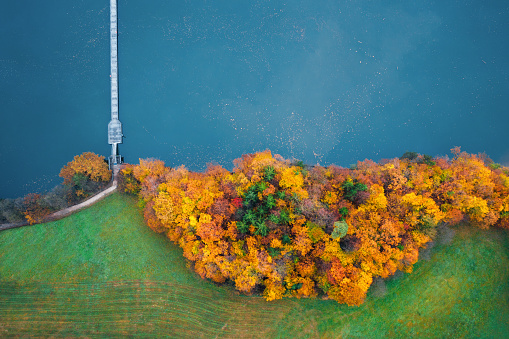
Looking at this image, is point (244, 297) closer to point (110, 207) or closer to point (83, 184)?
point (110, 207)

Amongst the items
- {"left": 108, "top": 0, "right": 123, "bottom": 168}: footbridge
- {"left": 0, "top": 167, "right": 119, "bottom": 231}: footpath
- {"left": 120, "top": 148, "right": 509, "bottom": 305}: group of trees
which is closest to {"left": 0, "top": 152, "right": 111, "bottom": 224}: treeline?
{"left": 0, "top": 167, "right": 119, "bottom": 231}: footpath

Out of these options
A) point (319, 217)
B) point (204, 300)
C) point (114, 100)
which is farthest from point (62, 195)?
point (319, 217)

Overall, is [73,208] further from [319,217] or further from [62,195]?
[319,217]

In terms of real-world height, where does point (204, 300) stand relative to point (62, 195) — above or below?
below

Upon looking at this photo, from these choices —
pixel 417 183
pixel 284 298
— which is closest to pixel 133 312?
pixel 284 298

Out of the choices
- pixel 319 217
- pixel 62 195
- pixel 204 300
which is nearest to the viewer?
pixel 319 217

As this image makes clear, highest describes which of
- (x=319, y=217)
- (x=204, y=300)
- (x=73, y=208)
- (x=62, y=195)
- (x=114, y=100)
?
(x=114, y=100)
